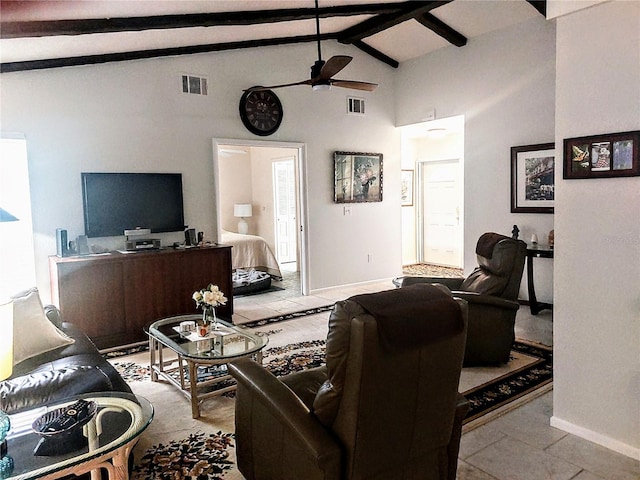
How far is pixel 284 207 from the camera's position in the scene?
934 centimetres

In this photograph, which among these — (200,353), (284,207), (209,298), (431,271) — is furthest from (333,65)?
(284,207)

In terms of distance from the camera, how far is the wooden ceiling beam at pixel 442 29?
573 centimetres

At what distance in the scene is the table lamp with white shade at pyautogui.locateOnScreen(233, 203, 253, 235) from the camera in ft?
31.2

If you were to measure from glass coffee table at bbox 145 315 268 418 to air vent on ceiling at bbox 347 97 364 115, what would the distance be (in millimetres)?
4295

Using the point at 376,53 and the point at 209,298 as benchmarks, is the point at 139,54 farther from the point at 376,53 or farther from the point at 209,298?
the point at 376,53

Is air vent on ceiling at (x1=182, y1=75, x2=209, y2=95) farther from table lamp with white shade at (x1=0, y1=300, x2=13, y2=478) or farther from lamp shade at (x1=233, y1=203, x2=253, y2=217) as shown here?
table lamp with white shade at (x1=0, y1=300, x2=13, y2=478)

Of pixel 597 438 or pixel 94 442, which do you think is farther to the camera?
pixel 597 438

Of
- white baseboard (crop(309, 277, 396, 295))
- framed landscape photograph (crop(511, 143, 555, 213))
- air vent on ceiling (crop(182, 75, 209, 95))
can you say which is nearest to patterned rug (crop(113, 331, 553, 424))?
framed landscape photograph (crop(511, 143, 555, 213))

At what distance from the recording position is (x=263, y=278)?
711cm

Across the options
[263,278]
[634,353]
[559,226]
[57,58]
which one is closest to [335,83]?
[559,226]

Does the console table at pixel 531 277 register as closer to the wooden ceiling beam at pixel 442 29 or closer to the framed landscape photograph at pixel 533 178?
the framed landscape photograph at pixel 533 178

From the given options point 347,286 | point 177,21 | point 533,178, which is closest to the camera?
point 177,21

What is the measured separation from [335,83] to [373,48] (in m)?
3.11

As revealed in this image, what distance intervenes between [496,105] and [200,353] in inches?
196
